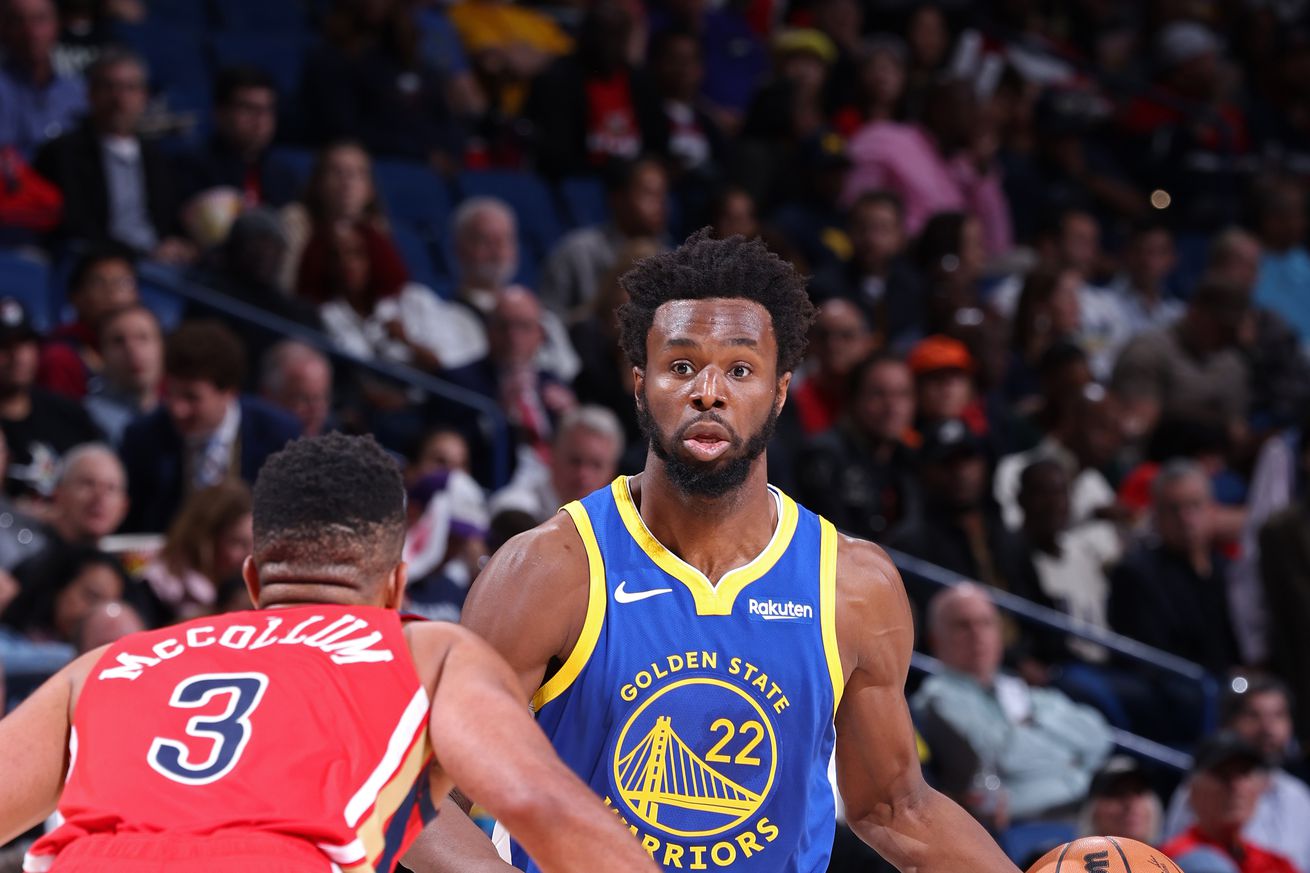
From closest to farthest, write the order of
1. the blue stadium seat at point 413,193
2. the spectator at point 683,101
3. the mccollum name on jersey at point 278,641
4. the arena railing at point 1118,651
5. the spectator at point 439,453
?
the mccollum name on jersey at point 278,641 → the spectator at point 439,453 → the arena railing at point 1118,651 → the blue stadium seat at point 413,193 → the spectator at point 683,101

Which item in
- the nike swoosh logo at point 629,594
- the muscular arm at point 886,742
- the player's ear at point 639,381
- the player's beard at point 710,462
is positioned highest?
the player's ear at point 639,381

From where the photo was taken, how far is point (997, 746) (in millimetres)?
8000

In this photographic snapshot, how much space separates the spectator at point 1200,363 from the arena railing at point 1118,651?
1.95 meters

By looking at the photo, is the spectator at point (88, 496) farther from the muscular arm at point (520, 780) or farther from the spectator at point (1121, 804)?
the muscular arm at point (520, 780)

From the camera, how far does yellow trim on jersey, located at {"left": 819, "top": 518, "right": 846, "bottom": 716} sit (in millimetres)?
4059

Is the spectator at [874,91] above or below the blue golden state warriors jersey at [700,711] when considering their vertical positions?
below

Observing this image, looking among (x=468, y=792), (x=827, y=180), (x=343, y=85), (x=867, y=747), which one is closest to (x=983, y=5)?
(x=827, y=180)

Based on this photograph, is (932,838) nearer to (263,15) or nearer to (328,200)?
(328,200)

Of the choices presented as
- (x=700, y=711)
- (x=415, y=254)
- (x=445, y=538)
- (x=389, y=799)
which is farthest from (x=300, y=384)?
(x=389, y=799)

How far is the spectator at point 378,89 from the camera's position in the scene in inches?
424

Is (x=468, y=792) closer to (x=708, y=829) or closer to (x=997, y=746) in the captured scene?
(x=708, y=829)

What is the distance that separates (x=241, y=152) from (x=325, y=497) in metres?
7.04

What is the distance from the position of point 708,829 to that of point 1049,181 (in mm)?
10492

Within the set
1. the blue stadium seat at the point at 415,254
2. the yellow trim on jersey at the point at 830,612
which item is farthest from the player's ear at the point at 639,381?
the blue stadium seat at the point at 415,254
